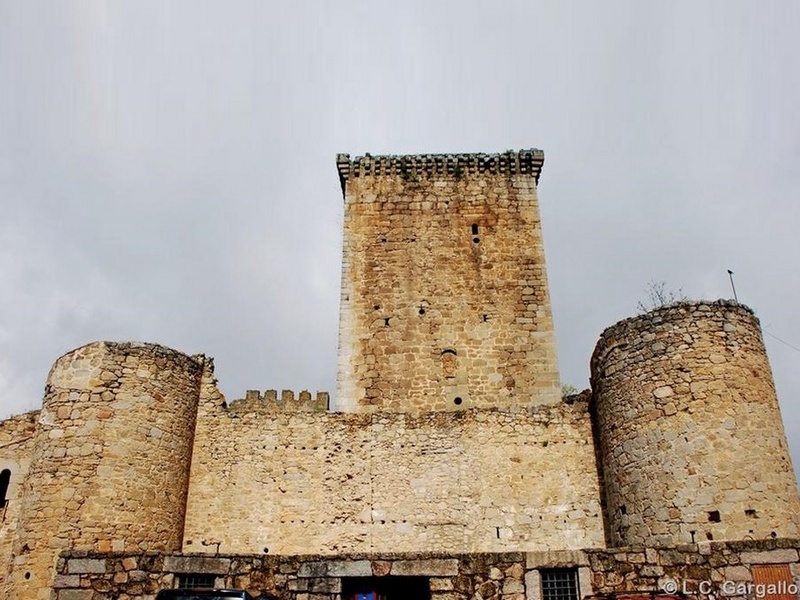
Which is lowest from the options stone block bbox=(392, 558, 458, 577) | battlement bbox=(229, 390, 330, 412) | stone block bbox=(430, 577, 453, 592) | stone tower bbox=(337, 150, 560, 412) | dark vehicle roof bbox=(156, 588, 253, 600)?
dark vehicle roof bbox=(156, 588, 253, 600)

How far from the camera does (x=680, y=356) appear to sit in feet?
38.5

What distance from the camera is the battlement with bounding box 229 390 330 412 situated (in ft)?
48.0

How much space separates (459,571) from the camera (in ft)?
26.4

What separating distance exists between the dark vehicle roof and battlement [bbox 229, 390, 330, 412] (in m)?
7.05

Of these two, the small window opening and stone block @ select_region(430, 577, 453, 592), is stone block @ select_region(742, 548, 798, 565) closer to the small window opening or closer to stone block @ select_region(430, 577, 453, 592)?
stone block @ select_region(430, 577, 453, 592)

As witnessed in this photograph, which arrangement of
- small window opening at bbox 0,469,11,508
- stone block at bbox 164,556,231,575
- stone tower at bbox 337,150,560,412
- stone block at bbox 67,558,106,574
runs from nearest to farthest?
stone block at bbox 164,556,231,575 < stone block at bbox 67,558,106,574 < small window opening at bbox 0,469,11,508 < stone tower at bbox 337,150,560,412

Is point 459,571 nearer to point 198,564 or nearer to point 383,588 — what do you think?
point 383,588

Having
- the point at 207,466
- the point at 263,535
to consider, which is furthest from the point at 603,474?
the point at 207,466

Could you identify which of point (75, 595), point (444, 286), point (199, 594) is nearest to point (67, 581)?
point (75, 595)

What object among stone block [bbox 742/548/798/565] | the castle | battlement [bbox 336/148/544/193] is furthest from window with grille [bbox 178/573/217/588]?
battlement [bbox 336/148/544/193]

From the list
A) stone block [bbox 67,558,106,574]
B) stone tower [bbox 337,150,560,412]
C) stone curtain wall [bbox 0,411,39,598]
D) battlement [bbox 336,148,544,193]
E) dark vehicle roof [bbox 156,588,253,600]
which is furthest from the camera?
battlement [bbox 336,148,544,193]

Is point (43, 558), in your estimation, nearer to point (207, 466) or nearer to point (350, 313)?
point (207, 466)

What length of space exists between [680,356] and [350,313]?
25.9 feet

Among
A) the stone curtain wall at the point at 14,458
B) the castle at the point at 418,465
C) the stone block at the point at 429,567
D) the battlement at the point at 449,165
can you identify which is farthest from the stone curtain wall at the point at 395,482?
the battlement at the point at 449,165
